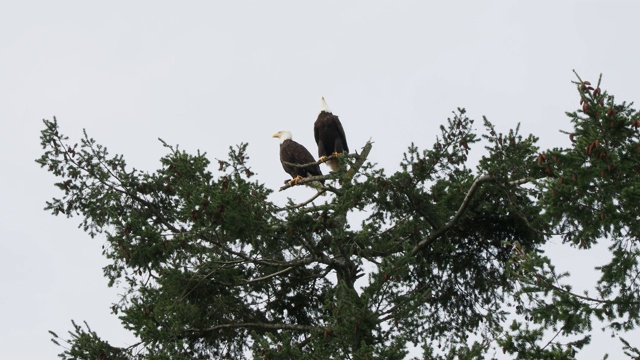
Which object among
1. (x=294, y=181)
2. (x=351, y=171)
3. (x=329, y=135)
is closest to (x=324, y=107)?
(x=329, y=135)

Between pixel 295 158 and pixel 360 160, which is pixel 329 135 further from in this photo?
pixel 360 160

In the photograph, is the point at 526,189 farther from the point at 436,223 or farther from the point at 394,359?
the point at 394,359

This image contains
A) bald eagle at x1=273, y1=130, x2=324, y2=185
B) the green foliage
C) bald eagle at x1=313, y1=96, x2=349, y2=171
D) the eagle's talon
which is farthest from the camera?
bald eagle at x1=313, y1=96, x2=349, y2=171

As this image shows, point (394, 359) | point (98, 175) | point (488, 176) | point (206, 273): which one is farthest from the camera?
point (98, 175)

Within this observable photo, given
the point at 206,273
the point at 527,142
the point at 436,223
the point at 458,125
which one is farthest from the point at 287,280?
the point at 527,142

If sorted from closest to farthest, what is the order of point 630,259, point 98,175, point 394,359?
point 630,259 → point 394,359 → point 98,175

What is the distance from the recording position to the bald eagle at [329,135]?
1642 centimetres

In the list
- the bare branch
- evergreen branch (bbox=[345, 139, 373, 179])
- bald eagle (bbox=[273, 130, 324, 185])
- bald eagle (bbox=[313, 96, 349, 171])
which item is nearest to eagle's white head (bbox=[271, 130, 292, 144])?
bald eagle (bbox=[273, 130, 324, 185])

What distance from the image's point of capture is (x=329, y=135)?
16484 mm

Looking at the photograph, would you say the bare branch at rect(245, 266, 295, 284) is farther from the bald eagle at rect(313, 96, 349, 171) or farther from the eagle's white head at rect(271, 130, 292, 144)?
the eagle's white head at rect(271, 130, 292, 144)

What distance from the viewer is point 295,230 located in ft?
33.9

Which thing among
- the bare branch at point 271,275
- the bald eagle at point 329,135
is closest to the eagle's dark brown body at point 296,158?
the bald eagle at point 329,135

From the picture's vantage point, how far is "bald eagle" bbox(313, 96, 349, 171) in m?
16.4

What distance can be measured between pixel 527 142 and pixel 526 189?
556 mm
